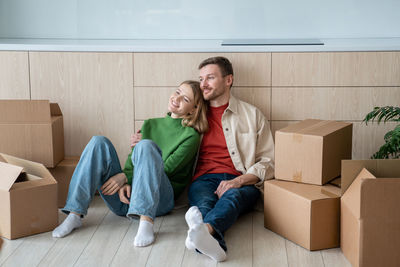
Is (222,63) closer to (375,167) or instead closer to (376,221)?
(375,167)

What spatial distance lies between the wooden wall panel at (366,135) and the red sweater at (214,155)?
40 centimetres

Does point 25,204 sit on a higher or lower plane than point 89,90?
lower

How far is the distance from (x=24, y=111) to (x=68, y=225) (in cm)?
71

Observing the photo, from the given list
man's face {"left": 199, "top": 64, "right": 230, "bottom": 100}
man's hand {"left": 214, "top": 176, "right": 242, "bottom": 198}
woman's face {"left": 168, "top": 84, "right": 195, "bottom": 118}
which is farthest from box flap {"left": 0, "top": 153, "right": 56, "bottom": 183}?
man's face {"left": 199, "top": 64, "right": 230, "bottom": 100}

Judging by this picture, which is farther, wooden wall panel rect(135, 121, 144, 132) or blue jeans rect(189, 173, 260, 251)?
wooden wall panel rect(135, 121, 144, 132)

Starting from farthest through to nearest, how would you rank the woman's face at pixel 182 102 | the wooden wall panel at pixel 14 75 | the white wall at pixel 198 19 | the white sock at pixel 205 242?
the white wall at pixel 198 19, the wooden wall panel at pixel 14 75, the woman's face at pixel 182 102, the white sock at pixel 205 242

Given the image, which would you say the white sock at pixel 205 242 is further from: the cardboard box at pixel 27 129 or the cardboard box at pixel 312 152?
the cardboard box at pixel 27 129

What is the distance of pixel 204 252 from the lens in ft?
7.09

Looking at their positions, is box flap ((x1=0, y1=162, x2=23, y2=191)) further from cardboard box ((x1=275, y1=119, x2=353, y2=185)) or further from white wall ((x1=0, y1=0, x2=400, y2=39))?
white wall ((x1=0, y1=0, x2=400, y2=39))

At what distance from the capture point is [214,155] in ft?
9.35

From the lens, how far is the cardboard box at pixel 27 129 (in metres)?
2.79

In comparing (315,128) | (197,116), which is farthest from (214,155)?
(315,128)

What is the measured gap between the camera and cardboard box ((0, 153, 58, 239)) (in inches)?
93.0

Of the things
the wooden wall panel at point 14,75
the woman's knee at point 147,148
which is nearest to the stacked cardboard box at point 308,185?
the woman's knee at point 147,148
